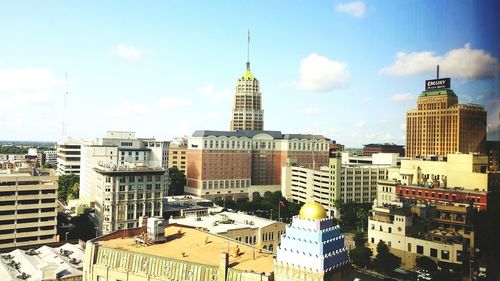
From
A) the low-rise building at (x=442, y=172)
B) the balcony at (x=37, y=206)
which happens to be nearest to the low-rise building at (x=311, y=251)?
the low-rise building at (x=442, y=172)

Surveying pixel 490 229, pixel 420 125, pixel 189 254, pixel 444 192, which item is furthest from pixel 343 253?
pixel 420 125

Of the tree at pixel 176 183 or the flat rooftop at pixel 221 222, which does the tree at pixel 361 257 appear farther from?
the tree at pixel 176 183

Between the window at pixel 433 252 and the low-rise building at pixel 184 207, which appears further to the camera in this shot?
the low-rise building at pixel 184 207

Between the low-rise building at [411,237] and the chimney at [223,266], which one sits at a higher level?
the chimney at [223,266]

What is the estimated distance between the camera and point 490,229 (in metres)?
42.8

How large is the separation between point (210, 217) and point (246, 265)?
33823 millimetres

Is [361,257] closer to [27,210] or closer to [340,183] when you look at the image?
[340,183]

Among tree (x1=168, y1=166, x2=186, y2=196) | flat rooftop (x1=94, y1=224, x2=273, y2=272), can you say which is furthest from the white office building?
tree (x1=168, y1=166, x2=186, y2=196)

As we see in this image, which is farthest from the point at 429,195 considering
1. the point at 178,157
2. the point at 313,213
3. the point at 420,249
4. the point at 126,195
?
the point at 178,157

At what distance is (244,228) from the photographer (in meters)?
57.5

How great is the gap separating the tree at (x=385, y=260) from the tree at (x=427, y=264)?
149 inches

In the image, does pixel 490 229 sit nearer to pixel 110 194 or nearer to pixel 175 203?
pixel 110 194

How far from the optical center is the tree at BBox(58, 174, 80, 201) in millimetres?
118938

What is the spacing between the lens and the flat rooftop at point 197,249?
3291 centimetres
